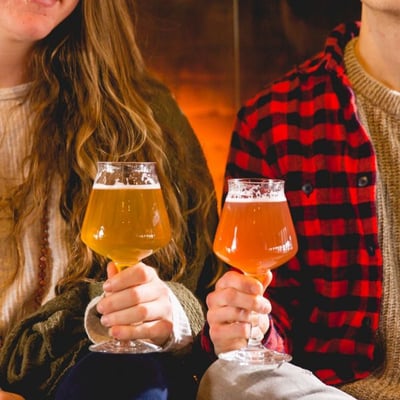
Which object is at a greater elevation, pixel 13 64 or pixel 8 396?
pixel 13 64

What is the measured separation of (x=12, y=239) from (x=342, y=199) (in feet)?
2.56

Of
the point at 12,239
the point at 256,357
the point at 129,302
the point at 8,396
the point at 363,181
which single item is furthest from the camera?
the point at 12,239

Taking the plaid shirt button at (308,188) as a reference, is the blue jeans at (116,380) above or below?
below

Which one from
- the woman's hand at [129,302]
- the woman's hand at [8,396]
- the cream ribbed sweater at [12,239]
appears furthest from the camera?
the cream ribbed sweater at [12,239]

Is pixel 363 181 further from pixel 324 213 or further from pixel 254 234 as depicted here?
pixel 254 234

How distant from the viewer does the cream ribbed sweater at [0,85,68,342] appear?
1919 millimetres

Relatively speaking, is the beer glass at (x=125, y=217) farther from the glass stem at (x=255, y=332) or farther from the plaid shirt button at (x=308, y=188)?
the plaid shirt button at (x=308, y=188)

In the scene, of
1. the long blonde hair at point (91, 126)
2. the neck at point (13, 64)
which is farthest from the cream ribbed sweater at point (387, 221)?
the neck at point (13, 64)

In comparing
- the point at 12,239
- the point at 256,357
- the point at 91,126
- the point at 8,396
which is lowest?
the point at 8,396

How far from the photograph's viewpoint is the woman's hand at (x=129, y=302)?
1545 mm

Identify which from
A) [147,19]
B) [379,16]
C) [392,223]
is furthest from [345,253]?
[147,19]

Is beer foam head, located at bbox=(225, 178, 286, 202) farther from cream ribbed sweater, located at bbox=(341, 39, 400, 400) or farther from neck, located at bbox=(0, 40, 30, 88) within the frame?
A: neck, located at bbox=(0, 40, 30, 88)

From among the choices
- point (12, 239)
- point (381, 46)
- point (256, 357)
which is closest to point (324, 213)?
point (381, 46)

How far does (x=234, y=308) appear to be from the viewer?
1511 mm
